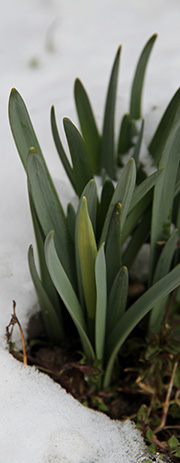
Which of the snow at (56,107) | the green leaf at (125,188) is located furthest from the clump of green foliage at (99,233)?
the snow at (56,107)

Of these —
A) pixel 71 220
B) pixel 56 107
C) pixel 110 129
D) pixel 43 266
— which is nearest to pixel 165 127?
pixel 110 129

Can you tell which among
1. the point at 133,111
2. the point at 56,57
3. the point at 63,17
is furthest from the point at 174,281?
the point at 63,17

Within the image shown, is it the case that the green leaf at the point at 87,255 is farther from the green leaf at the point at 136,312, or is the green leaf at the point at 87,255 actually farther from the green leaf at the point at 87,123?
the green leaf at the point at 87,123

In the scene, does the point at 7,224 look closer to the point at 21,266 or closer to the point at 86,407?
the point at 21,266

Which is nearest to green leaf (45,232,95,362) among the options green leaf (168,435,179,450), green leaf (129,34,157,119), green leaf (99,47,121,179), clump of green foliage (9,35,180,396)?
clump of green foliage (9,35,180,396)

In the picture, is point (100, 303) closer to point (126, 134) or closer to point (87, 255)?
point (87, 255)

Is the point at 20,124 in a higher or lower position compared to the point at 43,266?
higher

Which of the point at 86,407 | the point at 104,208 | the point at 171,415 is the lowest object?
the point at 171,415
